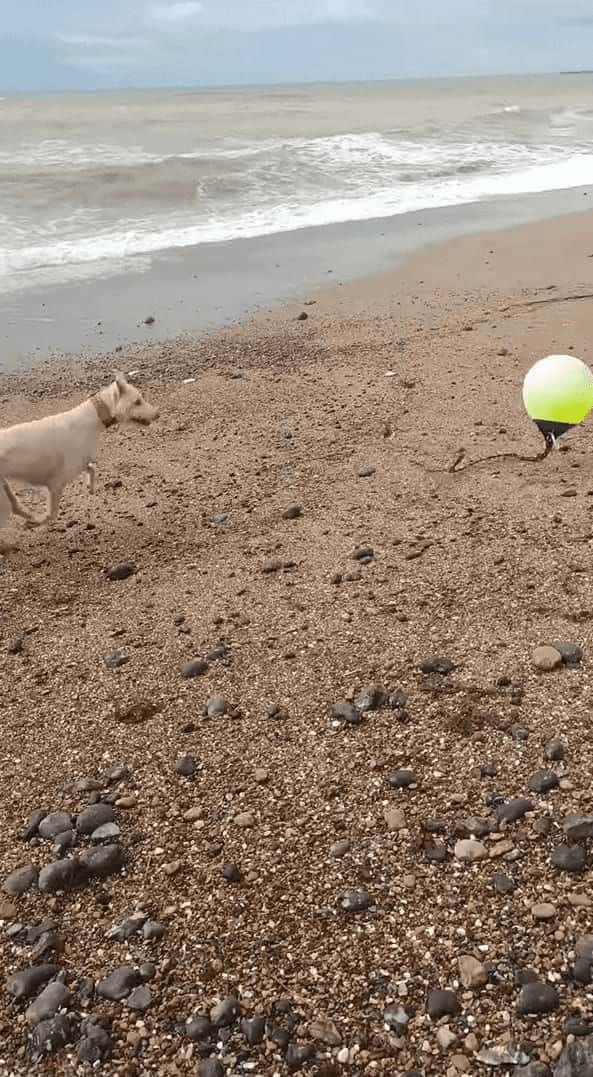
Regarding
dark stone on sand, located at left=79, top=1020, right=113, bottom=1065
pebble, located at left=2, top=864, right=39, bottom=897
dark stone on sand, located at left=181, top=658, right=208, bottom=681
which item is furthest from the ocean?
dark stone on sand, located at left=79, top=1020, right=113, bottom=1065

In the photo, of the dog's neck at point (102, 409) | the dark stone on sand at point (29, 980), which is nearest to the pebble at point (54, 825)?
the dark stone on sand at point (29, 980)

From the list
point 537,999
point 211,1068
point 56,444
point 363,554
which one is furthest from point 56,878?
point 56,444

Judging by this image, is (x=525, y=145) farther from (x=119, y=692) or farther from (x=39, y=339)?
(x=119, y=692)

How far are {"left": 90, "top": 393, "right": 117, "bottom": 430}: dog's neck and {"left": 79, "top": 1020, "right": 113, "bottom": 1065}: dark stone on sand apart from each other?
4.25 metres

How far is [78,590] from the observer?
535 centimetres

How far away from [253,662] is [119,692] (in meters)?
0.70

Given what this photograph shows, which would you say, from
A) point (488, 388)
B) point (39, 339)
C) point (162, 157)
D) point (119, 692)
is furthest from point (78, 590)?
point (162, 157)

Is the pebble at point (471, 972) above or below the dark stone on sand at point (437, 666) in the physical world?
below

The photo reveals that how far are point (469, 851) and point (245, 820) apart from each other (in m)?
0.89

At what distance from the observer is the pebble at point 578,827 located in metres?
3.00

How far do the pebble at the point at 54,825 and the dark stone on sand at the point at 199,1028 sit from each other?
1034 mm

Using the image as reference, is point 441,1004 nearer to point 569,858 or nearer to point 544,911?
point 544,911

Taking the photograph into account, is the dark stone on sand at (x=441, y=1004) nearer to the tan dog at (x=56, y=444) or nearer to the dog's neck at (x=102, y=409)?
the tan dog at (x=56, y=444)

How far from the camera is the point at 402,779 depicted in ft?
11.1
